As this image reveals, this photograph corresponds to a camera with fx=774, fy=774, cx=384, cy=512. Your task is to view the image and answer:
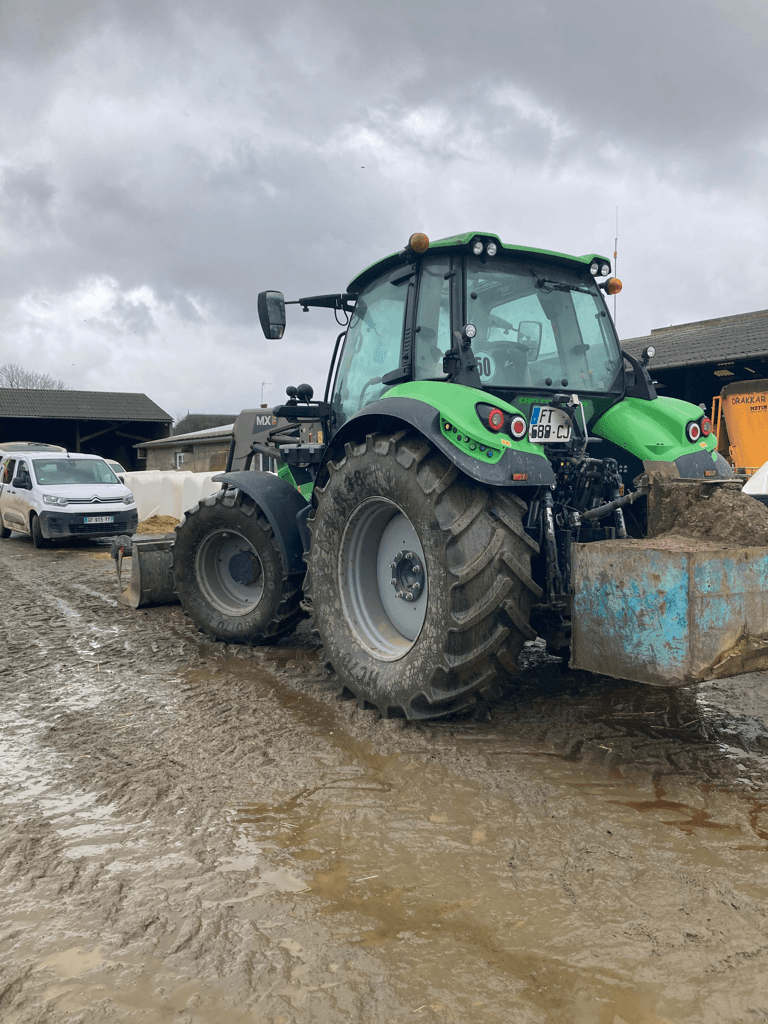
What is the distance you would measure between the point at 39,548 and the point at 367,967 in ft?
39.8

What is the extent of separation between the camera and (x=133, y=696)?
4.39 metres

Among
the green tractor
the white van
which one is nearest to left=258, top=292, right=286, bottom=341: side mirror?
the green tractor

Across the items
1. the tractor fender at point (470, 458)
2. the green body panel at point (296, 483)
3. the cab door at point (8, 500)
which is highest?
the tractor fender at point (470, 458)

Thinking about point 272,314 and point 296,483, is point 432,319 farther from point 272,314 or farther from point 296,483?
point 296,483

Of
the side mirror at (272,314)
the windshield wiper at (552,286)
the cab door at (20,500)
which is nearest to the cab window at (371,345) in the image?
the side mirror at (272,314)

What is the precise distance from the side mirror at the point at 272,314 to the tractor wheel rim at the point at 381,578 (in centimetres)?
155

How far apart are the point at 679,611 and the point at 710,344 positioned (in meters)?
14.5

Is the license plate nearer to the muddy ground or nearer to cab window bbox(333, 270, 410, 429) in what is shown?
cab window bbox(333, 270, 410, 429)

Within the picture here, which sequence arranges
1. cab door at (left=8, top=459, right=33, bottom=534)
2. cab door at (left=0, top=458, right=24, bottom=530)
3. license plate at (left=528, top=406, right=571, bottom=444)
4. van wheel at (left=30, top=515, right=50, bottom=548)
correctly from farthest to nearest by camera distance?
1. cab door at (left=0, top=458, right=24, bottom=530)
2. cab door at (left=8, top=459, right=33, bottom=534)
3. van wheel at (left=30, top=515, right=50, bottom=548)
4. license plate at (left=528, top=406, right=571, bottom=444)

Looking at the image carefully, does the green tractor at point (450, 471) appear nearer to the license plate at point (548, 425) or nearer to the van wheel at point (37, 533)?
the license plate at point (548, 425)

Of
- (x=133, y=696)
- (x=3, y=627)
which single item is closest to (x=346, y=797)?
(x=133, y=696)

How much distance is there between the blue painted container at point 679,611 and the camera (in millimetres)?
2738

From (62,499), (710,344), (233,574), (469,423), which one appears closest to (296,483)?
(233,574)

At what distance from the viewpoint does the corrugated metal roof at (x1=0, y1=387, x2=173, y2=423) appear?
99.4 ft
